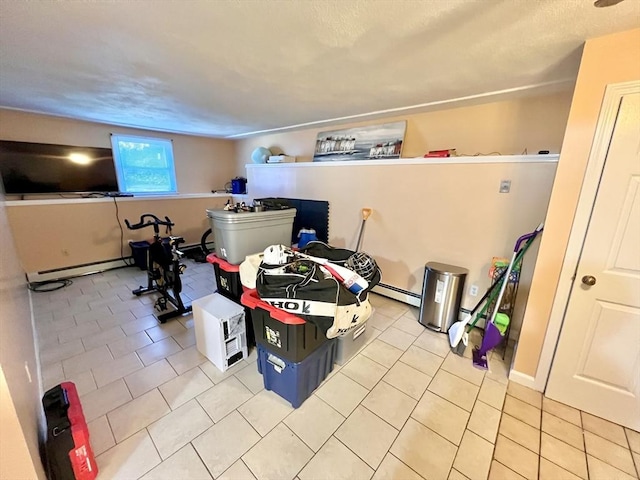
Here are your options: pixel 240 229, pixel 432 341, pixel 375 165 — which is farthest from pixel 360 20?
pixel 432 341

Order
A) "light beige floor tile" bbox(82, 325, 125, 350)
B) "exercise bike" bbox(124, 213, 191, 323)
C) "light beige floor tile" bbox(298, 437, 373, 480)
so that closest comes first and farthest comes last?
"light beige floor tile" bbox(298, 437, 373, 480) → "light beige floor tile" bbox(82, 325, 125, 350) → "exercise bike" bbox(124, 213, 191, 323)

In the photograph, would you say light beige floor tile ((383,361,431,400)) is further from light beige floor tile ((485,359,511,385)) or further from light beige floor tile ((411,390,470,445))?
light beige floor tile ((485,359,511,385))

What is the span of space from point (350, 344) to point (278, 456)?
3.12 ft

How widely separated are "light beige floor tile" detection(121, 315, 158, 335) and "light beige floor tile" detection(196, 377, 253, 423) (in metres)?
1.23

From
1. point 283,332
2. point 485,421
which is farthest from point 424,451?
point 283,332

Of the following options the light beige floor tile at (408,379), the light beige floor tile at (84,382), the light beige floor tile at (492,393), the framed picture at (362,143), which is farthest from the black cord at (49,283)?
the light beige floor tile at (492,393)

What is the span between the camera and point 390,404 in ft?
5.87

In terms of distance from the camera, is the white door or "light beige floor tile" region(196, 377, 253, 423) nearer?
the white door

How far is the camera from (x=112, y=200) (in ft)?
13.2

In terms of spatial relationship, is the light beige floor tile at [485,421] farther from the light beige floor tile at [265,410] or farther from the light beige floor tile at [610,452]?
the light beige floor tile at [265,410]

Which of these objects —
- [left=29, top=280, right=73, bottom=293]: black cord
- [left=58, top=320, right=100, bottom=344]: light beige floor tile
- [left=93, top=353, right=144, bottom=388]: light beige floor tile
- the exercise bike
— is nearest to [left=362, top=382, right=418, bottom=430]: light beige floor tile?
[left=93, top=353, right=144, bottom=388]: light beige floor tile

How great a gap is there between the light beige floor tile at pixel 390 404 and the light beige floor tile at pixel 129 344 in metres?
2.02

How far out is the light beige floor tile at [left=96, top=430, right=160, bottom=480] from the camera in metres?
1.33

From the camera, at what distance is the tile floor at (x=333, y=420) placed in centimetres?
139
